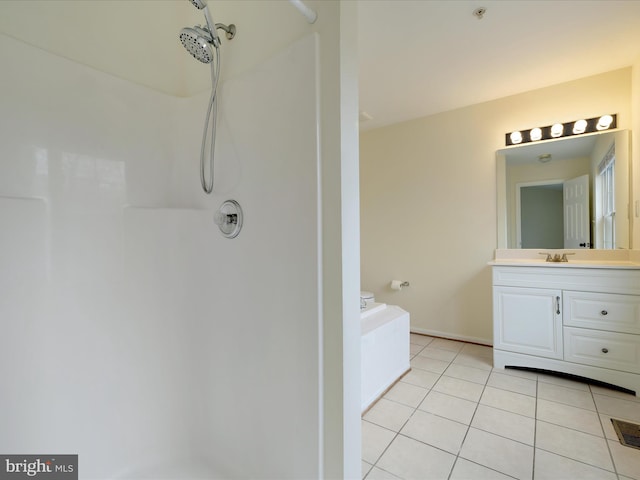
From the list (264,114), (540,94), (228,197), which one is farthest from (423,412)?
(540,94)

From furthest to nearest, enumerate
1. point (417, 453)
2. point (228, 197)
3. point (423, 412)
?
point (423, 412), point (417, 453), point (228, 197)

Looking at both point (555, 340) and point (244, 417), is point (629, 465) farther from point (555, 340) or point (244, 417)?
point (244, 417)

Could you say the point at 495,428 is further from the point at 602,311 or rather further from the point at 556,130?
the point at 556,130

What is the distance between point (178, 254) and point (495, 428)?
1953 mm

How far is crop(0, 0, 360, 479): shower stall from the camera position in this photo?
1013 mm

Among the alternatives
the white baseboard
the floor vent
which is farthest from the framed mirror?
the floor vent

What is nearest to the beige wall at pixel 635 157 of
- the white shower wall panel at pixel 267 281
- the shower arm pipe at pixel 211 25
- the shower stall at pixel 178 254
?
the shower stall at pixel 178 254

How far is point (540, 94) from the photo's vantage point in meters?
2.58

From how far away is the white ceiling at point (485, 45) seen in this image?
5.55 feet

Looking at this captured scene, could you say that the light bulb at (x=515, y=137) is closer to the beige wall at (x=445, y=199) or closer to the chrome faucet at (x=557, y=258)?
the beige wall at (x=445, y=199)

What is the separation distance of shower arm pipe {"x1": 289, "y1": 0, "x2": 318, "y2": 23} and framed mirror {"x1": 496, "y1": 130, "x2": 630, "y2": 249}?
2.46 metres

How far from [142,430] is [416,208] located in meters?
2.97

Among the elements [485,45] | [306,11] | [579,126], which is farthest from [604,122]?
[306,11]

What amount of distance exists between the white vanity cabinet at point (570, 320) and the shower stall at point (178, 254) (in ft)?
6.21
